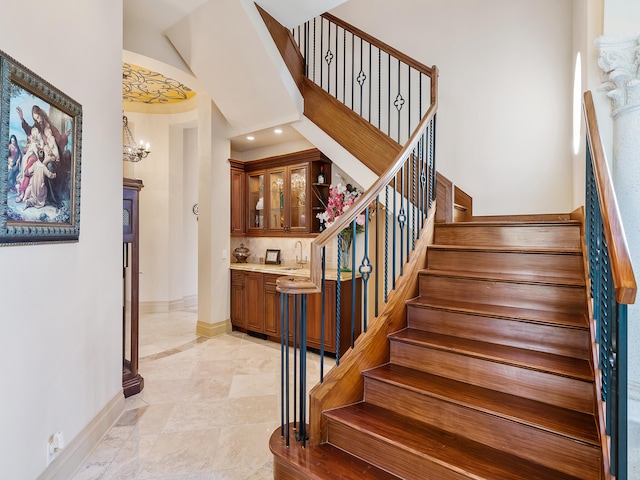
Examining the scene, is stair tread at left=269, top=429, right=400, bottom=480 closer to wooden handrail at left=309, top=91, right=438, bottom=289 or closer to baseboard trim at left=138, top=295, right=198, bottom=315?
wooden handrail at left=309, top=91, right=438, bottom=289

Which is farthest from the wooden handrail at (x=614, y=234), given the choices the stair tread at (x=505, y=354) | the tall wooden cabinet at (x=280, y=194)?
the tall wooden cabinet at (x=280, y=194)

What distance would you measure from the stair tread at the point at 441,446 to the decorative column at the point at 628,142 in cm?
80

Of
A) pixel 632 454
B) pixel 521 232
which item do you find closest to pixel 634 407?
Answer: pixel 632 454

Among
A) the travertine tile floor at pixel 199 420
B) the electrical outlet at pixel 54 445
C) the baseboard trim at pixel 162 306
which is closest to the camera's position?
the electrical outlet at pixel 54 445

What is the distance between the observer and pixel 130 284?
9.62 ft

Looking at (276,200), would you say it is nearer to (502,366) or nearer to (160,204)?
(160,204)

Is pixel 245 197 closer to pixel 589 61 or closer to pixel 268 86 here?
pixel 268 86

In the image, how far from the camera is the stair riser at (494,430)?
4.60 ft

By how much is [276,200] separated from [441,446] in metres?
3.68

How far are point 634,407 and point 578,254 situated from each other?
0.89m

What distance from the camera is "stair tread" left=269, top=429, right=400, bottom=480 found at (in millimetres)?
Answer: 1618

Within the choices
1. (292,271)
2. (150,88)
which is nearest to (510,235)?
(292,271)

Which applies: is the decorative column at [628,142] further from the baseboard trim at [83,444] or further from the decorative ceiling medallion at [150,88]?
the decorative ceiling medallion at [150,88]

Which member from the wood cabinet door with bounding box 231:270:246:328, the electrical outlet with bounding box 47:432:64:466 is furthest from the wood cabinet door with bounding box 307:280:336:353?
the electrical outlet with bounding box 47:432:64:466
